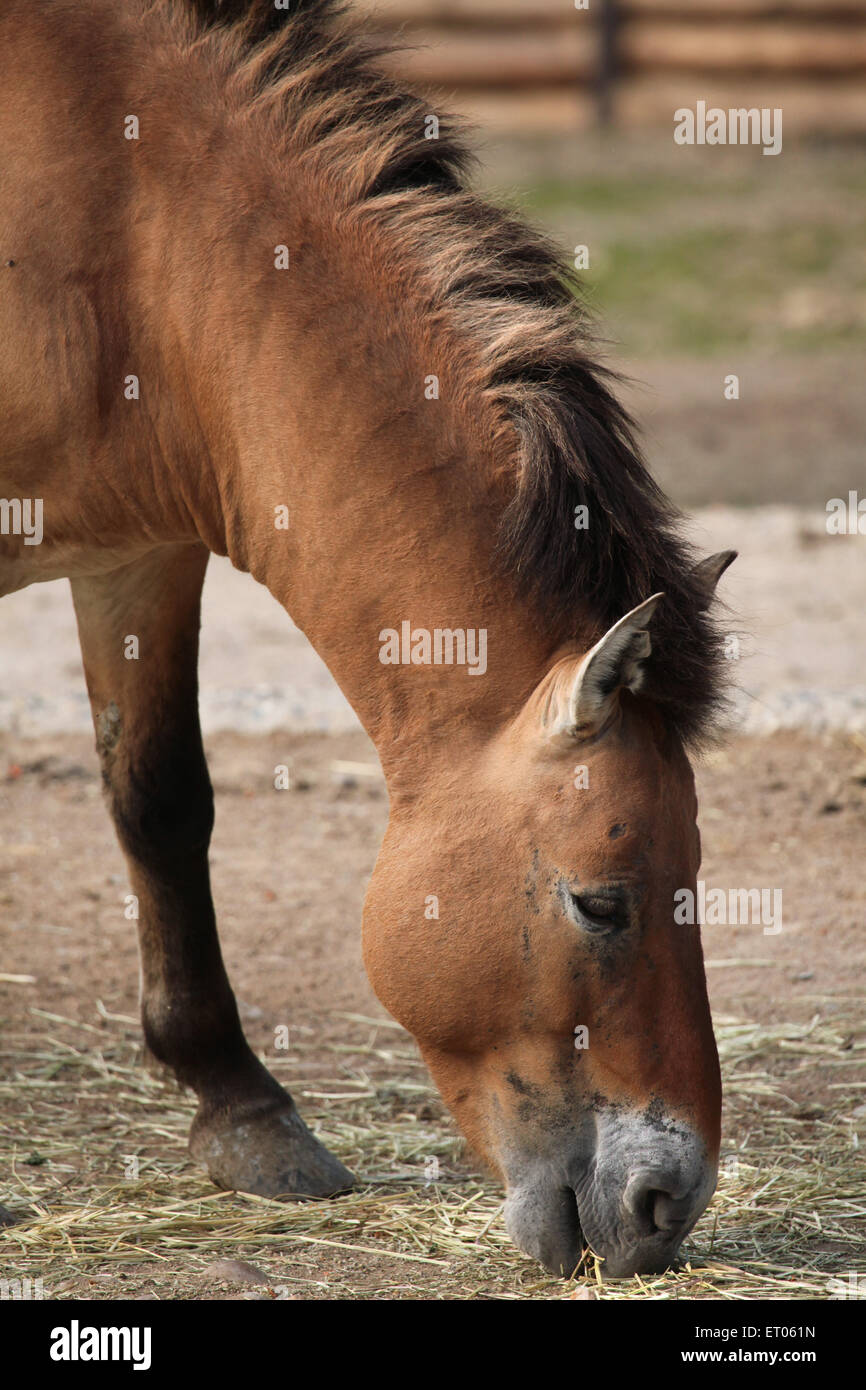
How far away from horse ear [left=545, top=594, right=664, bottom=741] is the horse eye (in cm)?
25

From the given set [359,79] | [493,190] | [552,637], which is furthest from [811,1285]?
[359,79]

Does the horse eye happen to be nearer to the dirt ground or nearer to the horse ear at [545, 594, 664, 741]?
the horse ear at [545, 594, 664, 741]

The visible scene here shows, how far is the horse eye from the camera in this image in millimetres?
2547

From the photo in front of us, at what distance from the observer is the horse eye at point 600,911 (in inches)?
100

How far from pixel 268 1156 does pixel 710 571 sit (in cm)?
152

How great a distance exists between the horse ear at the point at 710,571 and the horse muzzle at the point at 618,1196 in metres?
0.82

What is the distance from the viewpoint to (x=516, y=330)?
2646 mm

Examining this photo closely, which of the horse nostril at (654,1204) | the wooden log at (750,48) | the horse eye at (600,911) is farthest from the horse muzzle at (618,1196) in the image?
the wooden log at (750,48)

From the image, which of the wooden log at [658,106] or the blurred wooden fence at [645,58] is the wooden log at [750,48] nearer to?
the blurred wooden fence at [645,58]

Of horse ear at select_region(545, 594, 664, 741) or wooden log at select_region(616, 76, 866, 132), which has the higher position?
wooden log at select_region(616, 76, 866, 132)

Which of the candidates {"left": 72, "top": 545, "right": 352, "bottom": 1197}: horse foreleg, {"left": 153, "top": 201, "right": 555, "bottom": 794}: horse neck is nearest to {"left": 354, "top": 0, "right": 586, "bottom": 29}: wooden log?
{"left": 72, "top": 545, "right": 352, "bottom": 1197}: horse foreleg

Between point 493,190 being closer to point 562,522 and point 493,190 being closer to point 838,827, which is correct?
point 562,522

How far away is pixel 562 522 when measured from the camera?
8.39 ft

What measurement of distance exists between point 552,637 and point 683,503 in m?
6.11
